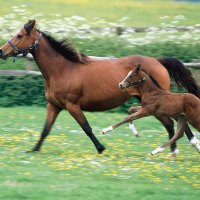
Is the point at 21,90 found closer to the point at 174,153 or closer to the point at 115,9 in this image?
the point at 174,153

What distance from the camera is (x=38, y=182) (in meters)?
10.0

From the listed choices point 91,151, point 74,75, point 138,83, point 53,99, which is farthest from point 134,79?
point 91,151

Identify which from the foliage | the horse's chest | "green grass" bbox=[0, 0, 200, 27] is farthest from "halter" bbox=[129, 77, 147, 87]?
"green grass" bbox=[0, 0, 200, 27]

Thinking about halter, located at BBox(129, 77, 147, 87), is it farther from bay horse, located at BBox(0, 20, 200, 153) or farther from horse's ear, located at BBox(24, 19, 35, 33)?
horse's ear, located at BBox(24, 19, 35, 33)

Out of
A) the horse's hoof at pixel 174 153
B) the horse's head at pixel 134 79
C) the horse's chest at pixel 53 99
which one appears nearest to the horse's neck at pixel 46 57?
the horse's chest at pixel 53 99

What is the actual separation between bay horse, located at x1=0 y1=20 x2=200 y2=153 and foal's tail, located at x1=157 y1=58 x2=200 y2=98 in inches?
12.4

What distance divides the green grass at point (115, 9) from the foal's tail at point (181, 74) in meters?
16.5

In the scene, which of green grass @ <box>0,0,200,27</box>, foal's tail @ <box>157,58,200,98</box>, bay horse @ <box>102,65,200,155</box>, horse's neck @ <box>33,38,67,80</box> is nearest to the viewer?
bay horse @ <box>102,65,200,155</box>

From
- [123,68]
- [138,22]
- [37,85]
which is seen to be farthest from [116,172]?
[138,22]

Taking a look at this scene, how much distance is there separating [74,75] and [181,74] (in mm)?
1879

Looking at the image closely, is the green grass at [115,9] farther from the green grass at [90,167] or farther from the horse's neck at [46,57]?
the horse's neck at [46,57]

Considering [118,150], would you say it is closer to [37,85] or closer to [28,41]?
[28,41]

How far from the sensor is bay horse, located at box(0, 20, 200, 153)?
41.3 feet

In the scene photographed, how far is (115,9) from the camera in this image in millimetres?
33781
